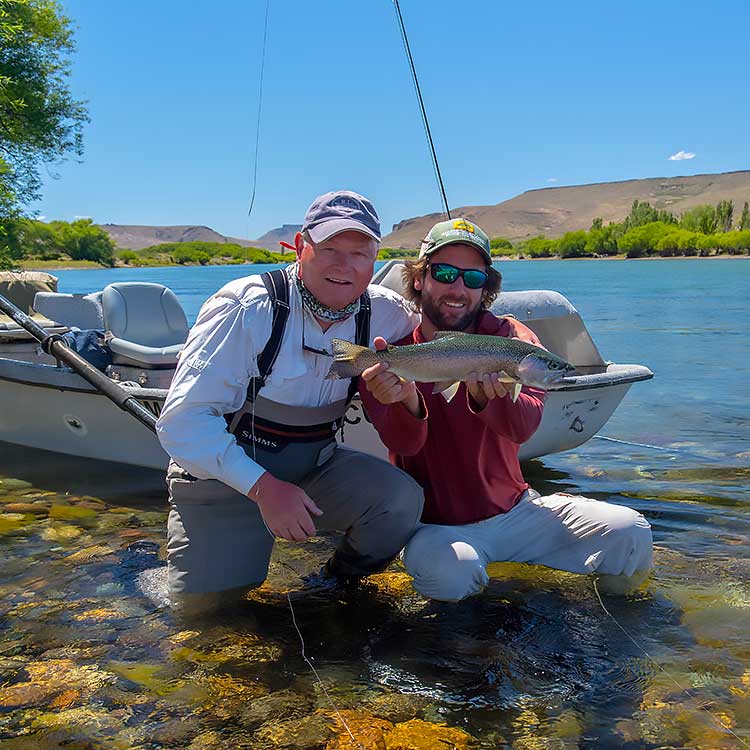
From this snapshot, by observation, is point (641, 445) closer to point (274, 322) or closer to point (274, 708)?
point (274, 322)

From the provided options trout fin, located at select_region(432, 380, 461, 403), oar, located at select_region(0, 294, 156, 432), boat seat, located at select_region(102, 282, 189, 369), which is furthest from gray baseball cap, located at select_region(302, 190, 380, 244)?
boat seat, located at select_region(102, 282, 189, 369)

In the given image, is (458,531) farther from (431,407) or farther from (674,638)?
(674,638)

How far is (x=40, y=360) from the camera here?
9266 mm

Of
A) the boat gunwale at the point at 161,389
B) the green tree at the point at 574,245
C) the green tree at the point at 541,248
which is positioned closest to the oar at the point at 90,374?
the boat gunwale at the point at 161,389

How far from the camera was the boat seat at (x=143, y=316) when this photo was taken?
8.55m

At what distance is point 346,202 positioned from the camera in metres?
3.72

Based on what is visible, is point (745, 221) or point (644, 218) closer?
point (745, 221)

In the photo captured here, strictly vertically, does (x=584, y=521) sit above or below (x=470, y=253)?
below

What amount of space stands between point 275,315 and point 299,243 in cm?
38

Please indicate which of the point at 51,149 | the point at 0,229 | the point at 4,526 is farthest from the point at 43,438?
the point at 51,149

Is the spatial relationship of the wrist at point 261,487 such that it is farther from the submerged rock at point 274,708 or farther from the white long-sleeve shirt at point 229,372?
the submerged rock at point 274,708

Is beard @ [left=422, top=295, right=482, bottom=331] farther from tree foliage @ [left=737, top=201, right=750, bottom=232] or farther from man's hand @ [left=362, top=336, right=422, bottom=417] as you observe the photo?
tree foliage @ [left=737, top=201, right=750, bottom=232]

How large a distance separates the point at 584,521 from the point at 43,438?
598cm

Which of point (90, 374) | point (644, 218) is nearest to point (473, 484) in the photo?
point (90, 374)
